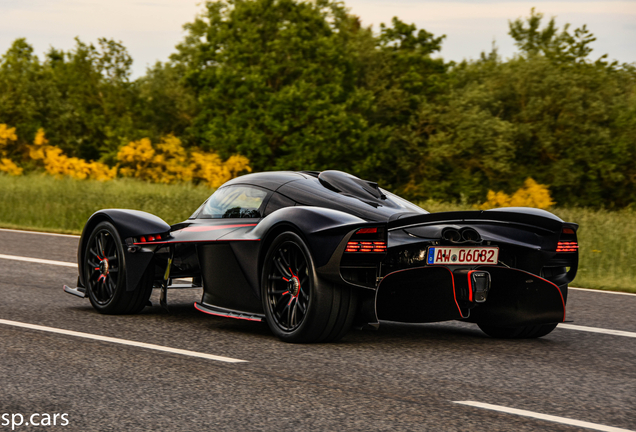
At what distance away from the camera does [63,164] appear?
157 feet

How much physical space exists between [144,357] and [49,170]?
44.9 meters

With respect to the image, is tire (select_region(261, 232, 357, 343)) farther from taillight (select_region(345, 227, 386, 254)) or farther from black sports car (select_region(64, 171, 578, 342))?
taillight (select_region(345, 227, 386, 254))

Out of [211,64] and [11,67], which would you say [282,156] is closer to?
[211,64]

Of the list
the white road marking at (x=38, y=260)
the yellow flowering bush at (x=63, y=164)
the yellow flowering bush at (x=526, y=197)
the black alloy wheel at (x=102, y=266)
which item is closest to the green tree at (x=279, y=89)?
the yellow flowering bush at (x=63, y=164)

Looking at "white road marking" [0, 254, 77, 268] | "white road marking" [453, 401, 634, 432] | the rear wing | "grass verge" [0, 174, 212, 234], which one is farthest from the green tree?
"white road marking" [453, 401, 634, 432]

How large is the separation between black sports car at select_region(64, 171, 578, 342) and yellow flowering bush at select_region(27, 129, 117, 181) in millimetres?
40389

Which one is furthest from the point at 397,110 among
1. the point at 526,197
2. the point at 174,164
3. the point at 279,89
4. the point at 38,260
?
the point at 38,260

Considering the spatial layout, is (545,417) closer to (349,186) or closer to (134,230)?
(349,186)

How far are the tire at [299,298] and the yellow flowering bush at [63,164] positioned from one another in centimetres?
4141

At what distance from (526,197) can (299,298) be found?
123 ft

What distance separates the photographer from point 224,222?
6.79 metres

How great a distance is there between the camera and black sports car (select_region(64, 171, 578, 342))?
5547 mm

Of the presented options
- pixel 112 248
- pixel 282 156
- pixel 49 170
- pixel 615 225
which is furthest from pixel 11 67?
pixel 112 248

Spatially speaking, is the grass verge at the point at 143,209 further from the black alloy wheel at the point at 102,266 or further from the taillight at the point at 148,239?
the black alloy wheel at the point at 102,266
